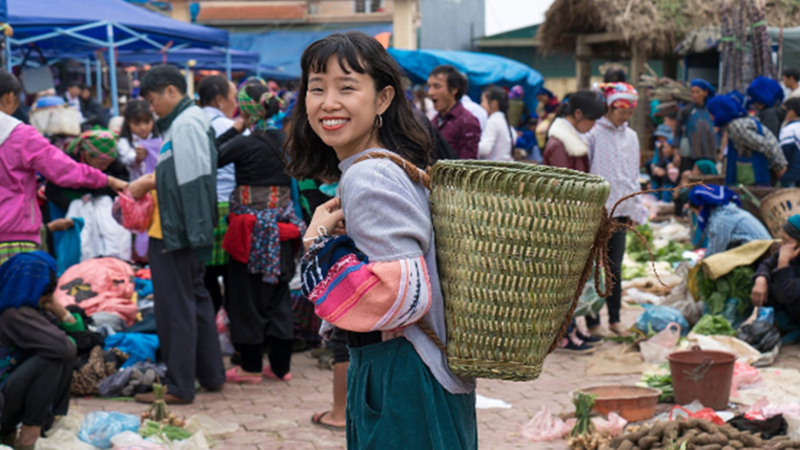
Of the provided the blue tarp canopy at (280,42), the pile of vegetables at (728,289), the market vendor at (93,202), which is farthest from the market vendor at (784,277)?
the blue tarp canopy at (280,42)

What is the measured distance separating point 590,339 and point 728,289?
1.19m

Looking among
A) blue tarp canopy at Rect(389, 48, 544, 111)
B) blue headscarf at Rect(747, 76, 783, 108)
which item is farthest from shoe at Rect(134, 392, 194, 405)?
blue tarp canopy at Rect(389, 48, 544, 111)

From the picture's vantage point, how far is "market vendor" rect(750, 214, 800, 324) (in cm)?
673

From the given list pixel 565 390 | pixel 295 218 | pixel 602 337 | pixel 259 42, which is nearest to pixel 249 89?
pixel 295 218

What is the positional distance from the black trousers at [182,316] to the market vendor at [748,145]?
5.87 metres

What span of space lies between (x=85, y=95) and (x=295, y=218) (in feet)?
36.3

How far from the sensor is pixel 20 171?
5410 mm

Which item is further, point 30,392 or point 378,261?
point 30,392

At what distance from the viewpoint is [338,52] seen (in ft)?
7.57

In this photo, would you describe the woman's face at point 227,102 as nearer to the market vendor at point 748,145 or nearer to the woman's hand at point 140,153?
the woman's hand at point 140,153

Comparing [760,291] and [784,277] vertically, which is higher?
[784,277]

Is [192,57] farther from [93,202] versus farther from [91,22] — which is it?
[93,202]

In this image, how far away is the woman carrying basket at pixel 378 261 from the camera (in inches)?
84.0

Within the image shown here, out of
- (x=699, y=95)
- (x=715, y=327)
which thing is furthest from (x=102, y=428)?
(x=699, y=95)
